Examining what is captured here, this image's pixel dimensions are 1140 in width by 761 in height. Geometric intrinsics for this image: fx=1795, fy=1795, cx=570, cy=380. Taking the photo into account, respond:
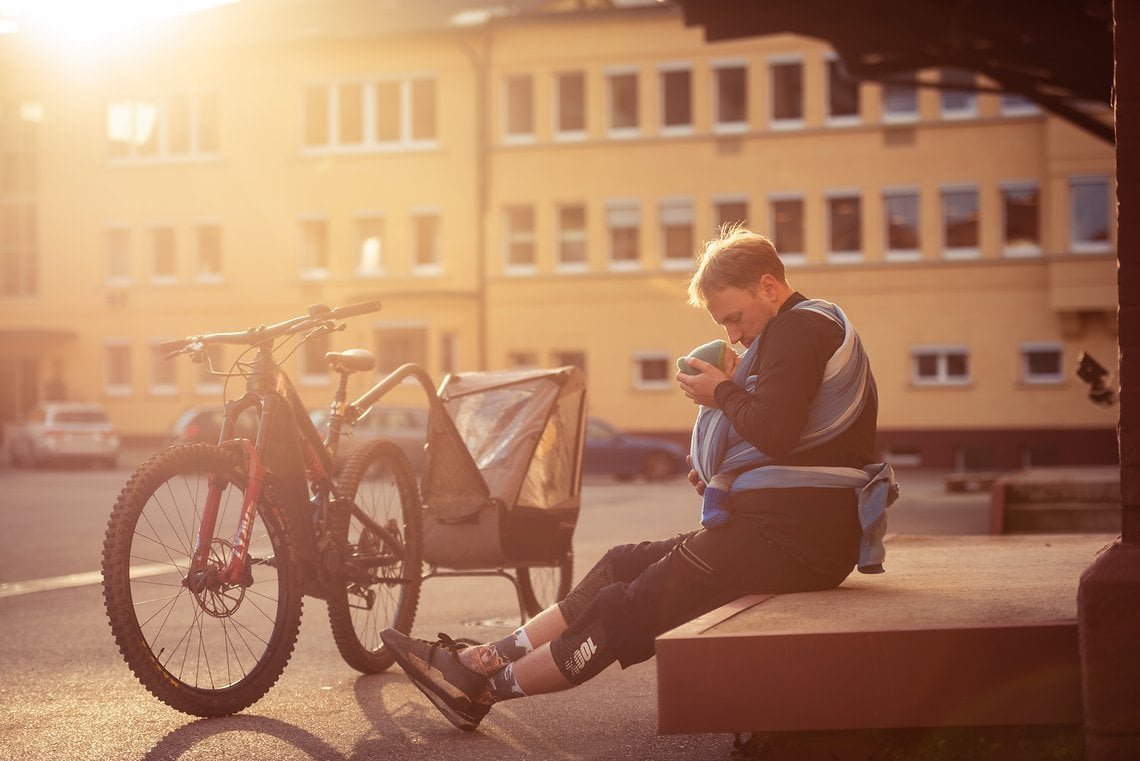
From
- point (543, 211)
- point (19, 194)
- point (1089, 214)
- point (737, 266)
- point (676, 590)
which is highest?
point (19, 194)

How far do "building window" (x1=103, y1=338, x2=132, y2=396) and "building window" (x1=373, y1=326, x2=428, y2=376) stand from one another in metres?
8.17

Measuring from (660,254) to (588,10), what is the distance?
663 cm

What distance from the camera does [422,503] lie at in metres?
7.94

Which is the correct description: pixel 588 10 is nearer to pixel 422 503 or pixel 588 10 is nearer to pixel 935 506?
pixel 935 506

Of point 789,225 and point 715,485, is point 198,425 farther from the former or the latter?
point 715,485

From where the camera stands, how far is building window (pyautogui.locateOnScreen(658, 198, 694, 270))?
153 feet

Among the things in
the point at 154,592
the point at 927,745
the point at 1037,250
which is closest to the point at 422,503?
the point at 154,592

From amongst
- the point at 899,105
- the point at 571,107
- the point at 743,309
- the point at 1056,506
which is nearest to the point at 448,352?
the point at 571,107

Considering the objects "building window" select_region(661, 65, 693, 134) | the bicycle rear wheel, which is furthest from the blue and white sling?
"building window" select_region(661, 65, 693, 134)

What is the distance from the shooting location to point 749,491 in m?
5.48

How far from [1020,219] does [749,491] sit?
132 ft

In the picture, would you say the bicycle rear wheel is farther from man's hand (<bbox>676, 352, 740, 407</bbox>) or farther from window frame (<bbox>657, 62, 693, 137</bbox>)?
window frame (<bbox>657, 62, 693, 137</bbox>)

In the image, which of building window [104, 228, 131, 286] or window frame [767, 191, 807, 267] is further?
building window [104, 228, 131, 286]

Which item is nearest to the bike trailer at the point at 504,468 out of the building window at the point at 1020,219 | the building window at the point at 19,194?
the building window at the point at 1020,219
